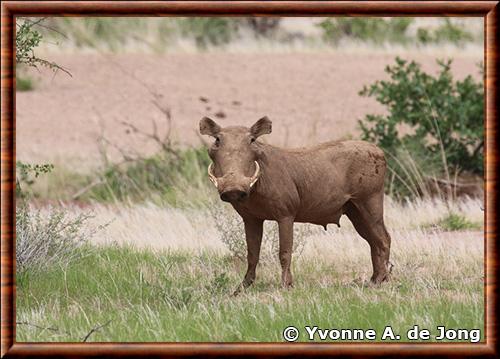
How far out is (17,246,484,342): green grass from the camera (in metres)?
8.05

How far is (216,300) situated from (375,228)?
1746 millimetres

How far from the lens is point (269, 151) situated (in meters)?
8.92

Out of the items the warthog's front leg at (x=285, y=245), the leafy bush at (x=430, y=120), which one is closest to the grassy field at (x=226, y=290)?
the warthog's front leg at (x=285, y=245)

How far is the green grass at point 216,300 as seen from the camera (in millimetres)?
8055

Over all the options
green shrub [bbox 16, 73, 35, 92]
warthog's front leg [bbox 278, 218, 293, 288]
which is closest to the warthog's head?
warthog's front leg [bbox 278, 218, 293, 288]

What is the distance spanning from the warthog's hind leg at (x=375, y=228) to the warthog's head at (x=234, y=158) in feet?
4.58

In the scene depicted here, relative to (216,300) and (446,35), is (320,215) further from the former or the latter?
(446,35)

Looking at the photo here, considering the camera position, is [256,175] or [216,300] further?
[216,300]

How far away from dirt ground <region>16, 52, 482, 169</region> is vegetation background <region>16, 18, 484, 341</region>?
6cm

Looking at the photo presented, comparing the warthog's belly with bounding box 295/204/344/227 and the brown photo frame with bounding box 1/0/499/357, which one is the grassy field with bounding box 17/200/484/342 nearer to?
the brown photo frame with bounding box 1/0/499/357

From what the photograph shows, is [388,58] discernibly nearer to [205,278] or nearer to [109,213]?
[109,213]

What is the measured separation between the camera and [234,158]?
8328 mm
